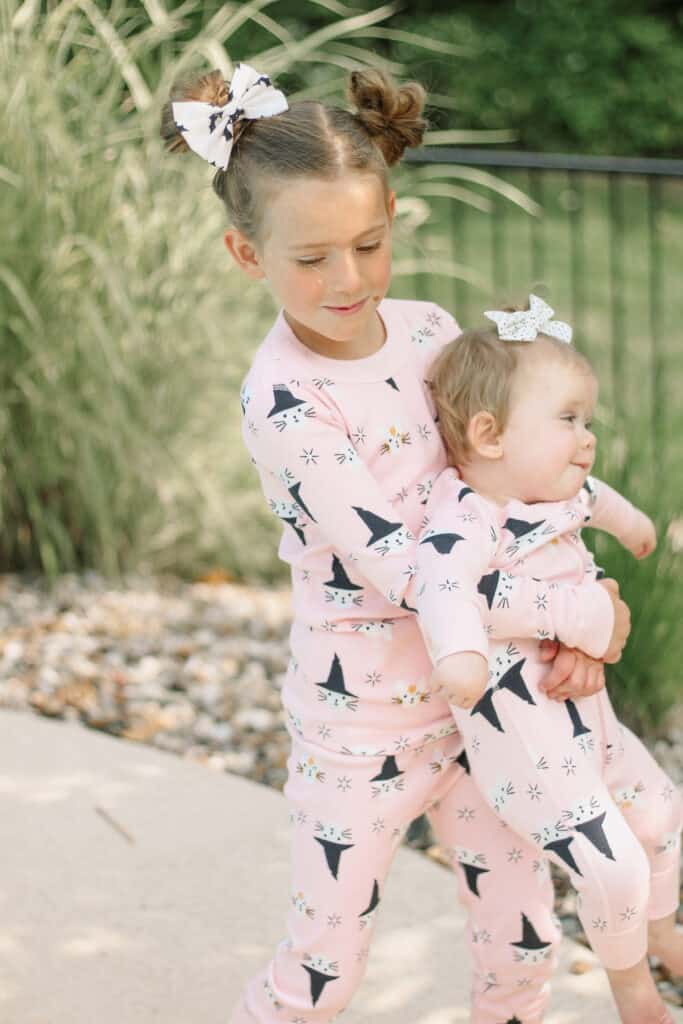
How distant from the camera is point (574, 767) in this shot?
199 cm

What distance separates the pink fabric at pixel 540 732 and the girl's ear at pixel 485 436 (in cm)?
6

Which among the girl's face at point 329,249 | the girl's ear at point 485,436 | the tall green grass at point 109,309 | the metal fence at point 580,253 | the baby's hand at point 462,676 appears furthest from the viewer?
the metal fence at point 580,253

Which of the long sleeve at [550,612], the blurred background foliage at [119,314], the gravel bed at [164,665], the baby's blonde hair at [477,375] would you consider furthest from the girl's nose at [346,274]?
the blurred background foliage at [119,314]

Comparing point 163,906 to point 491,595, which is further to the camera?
point 163,906

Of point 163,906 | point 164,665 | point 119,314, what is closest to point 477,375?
point 163,906

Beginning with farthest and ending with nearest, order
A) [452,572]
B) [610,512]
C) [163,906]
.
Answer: [163,906], [610,512], [452,572]

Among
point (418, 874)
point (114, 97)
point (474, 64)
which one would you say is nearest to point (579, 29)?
point (474, 64)

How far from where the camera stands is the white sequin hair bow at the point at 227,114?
2010 millimetres

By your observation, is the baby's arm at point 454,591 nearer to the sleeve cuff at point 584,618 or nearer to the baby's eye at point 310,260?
the sleeve cuff at point 584,618

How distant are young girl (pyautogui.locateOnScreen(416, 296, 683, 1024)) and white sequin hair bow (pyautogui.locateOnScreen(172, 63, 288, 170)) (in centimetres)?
42

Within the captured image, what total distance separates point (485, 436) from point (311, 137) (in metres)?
0.47

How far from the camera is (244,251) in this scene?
2066 millimetres

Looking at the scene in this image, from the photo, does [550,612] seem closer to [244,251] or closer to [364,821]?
[364,821]

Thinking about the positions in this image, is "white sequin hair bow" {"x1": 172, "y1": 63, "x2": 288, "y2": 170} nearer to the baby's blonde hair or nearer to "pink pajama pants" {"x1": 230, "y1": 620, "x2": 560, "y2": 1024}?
the baby's blonde hair
